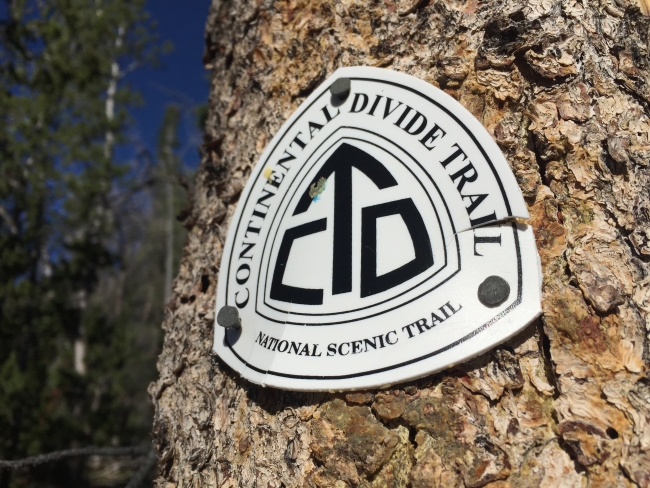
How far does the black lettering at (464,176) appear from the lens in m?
0.88

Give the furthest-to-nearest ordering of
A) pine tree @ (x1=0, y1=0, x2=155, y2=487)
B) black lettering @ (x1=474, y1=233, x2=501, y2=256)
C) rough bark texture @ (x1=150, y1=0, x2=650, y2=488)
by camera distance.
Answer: pine tree @ (x1=0, y1=0, x2=155, y2=487), black lettering @ (x1=474, y1=233, x2=501, y2=256), rough bark texture @ (x1=150, y1=0, x2=650, y2=488)

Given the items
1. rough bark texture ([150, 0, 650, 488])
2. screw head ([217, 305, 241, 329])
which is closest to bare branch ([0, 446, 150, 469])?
rough bark texture ([150, 0, 650, 488])

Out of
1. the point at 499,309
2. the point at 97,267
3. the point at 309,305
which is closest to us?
the point at 499,309

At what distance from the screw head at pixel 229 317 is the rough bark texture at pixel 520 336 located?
3.0 inches

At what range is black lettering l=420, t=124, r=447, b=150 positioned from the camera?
94cm

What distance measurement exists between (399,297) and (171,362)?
590 millimetres

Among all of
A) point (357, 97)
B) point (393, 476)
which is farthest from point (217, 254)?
point (393, 476)

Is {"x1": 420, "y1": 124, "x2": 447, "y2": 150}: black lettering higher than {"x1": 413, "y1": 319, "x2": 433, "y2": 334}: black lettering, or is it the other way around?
{"x1": 420, "y1": 124, "x2": 447, "y2": 150}: black lettering

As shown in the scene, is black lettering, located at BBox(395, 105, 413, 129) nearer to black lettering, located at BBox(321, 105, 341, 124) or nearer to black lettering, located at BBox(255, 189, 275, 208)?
black lettering, located at BBox(321, 105, 341, 124)

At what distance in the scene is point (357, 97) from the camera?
1.07m

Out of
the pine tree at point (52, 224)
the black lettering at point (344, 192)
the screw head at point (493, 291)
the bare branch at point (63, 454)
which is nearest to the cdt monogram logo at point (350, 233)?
the black lettering at point (344, 192)

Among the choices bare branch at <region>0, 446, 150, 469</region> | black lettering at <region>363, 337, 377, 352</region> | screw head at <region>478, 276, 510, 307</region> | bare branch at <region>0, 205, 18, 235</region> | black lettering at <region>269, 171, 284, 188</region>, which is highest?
bare branch at <region>0, 205, 18, 235</region>

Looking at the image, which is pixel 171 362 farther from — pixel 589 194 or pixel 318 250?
pixel 589 194

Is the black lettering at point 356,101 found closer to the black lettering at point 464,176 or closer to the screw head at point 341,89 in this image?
the screw head at point 341,89
